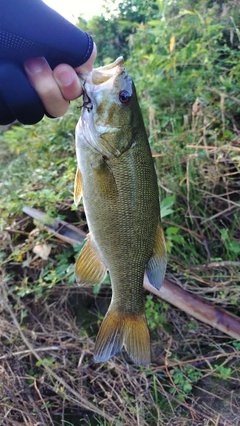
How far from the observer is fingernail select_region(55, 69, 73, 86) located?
1.22 metres

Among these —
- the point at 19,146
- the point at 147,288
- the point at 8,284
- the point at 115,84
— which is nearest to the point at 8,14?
the point at 115,84

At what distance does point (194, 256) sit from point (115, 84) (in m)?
1.57

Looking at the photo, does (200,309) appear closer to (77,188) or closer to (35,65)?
(77,188)

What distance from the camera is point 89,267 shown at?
66.2 inches

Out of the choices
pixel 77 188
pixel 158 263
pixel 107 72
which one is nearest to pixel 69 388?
pixel 158 263

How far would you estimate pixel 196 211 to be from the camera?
8.97 ft

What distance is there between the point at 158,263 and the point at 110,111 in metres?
0.69

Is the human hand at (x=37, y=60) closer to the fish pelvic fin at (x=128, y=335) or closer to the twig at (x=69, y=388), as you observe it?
the fish pelvic fin at (x=128, y=335)

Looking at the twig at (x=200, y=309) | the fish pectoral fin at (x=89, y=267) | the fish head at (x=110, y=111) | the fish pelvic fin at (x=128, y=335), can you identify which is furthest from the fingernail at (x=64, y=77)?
the twig at (x=200, y=309)

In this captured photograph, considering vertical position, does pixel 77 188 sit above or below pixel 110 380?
above

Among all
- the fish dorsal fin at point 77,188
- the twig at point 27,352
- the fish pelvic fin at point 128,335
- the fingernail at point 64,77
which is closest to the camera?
the fingernail at point 64,77

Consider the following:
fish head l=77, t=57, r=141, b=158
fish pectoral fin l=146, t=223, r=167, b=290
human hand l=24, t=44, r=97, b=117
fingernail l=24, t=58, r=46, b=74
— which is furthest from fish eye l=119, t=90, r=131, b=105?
fish pectoral fin l=146, t=223, r=167, b=290

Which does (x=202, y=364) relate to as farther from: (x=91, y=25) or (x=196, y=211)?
(x=91, y=25)

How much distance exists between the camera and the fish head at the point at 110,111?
1397 millimetres
